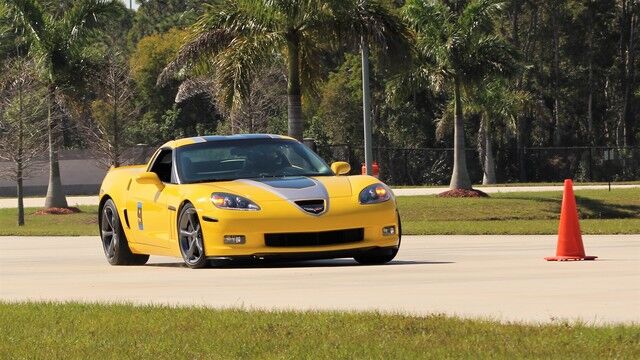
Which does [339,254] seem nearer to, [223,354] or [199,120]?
[223,354]

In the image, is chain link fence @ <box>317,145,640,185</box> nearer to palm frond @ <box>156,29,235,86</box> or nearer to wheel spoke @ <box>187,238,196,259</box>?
palm frond @ <box>156,29,235,86</box>

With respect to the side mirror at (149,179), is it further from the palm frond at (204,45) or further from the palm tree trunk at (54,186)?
the palm tree trunk at (54,186)

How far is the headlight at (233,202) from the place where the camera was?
15.7 meters

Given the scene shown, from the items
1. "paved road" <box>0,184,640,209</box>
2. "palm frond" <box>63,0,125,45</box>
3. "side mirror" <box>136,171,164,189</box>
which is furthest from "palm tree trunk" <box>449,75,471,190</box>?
"side mirror" <box>136,171,164,189</box>

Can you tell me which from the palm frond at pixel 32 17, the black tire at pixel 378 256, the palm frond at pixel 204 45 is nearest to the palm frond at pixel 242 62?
the palm frond at pixel 204 45

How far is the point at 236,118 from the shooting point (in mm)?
60281

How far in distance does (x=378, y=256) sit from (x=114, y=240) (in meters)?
3.51

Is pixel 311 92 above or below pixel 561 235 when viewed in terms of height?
above

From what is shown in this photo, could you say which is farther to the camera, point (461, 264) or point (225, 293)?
point (461, 264)

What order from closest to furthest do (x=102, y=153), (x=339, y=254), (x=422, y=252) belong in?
(x=339, y=254) → (x=422, y=252) → (x=102, y=153)

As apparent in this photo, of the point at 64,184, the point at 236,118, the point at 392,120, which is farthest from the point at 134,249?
the point at 392,120

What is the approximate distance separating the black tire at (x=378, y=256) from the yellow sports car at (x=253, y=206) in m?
0.01

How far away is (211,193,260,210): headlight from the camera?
1573cm

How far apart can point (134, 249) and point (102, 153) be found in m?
38.7
